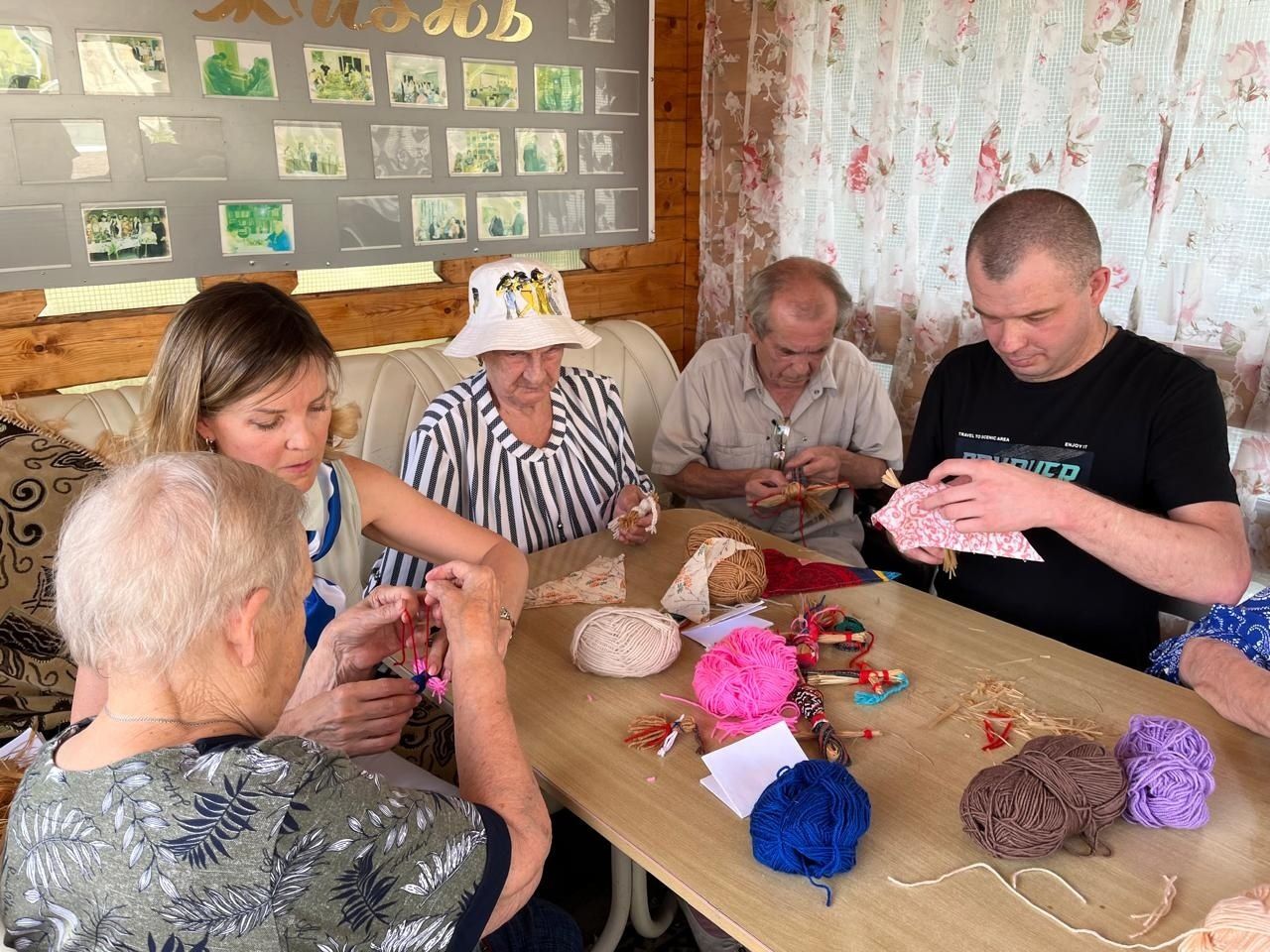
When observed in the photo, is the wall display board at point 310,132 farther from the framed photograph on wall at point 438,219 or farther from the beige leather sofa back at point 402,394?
the beige leather sofa back at point 402,394

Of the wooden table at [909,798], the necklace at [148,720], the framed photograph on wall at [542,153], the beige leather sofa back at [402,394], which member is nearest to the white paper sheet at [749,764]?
the wooden table at [909,798]

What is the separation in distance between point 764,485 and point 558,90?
5.40ft

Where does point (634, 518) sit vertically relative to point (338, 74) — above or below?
below

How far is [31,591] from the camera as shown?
1759 millimetres

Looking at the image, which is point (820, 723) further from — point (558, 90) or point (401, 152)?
point (558, 90)

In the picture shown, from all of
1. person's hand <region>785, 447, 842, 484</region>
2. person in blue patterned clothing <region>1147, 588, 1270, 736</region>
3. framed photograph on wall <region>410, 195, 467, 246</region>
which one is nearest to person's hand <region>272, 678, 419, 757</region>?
person in blue patterned clothing <region>1147, 588, 1270, 736</region>

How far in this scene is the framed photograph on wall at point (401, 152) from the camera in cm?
286

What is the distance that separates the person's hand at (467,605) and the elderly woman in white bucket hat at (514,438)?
2.21ft

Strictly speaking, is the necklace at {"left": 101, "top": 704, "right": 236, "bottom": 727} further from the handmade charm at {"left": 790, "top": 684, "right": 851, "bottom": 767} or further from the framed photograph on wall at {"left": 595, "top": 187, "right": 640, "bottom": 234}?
the framed photograph on wall at {"left": 595, "top": 187, "right": 640, "bottom": 234}

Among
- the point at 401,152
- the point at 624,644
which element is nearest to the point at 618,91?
the point at 401,152

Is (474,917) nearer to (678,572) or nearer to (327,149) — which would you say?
(678,572)

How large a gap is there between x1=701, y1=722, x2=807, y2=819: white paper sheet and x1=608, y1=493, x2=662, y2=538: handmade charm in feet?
2.60

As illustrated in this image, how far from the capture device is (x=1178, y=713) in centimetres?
142

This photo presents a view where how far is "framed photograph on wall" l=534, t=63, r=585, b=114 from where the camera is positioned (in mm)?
3176
